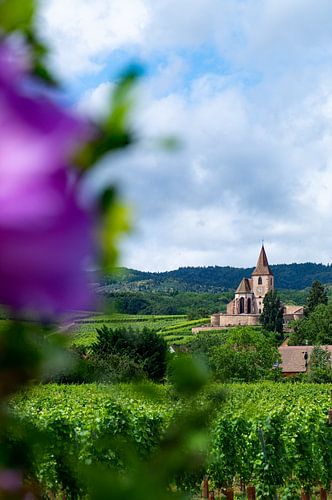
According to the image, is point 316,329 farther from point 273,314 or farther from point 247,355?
point 247,355

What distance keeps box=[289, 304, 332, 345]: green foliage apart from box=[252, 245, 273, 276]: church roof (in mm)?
35295

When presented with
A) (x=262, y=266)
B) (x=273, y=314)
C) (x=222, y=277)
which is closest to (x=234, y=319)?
(x=262, y=266)

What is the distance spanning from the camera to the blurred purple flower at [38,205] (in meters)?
0.33

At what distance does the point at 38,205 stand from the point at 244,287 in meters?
105

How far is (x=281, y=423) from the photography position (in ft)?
43.7

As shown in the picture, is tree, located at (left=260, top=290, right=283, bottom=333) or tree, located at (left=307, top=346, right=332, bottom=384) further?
tree, located at (left=260, top=290, right=283, bottom=333)

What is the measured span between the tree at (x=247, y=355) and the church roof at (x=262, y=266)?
176ft

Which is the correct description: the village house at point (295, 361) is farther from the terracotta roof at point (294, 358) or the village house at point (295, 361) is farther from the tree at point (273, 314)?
the tree at point (273, 314)

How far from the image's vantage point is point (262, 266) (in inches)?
4181

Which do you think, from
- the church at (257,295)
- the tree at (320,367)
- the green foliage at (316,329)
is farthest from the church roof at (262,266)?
the tree at (320,367)

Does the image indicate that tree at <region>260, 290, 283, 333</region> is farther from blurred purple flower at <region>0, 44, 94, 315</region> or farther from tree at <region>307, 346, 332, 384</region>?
blurred purple flower at <region>0, 44, 94, 315</region>

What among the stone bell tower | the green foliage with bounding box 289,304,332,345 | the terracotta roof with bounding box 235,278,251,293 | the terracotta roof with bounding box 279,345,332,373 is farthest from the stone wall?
the terracotta roof with bounding box 279,345,332,373

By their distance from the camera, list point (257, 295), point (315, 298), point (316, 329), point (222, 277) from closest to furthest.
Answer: point (316, 329) → point (315, 298) → point (257, 295) → point (222, 277)

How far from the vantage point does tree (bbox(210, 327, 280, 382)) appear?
1734 inches
